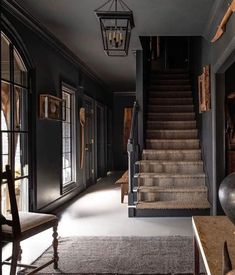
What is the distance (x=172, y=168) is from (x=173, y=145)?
687 millimetres

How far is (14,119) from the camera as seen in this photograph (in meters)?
3.83

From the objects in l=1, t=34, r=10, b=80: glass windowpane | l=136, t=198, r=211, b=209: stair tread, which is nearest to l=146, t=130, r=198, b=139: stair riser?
l=136, t=198, r=211, b=209: stair tread

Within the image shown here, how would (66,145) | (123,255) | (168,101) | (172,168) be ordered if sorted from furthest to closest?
(168,101)
(66,145)
(172,168)
(123,255)

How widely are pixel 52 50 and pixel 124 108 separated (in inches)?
235

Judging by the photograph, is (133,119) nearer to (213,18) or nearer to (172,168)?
(172,168)

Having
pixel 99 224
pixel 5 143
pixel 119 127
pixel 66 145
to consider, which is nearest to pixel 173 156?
pixel 99 224

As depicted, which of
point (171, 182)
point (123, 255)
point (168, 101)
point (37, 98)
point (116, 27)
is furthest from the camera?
point (168, 101)

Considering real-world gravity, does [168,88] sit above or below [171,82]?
below

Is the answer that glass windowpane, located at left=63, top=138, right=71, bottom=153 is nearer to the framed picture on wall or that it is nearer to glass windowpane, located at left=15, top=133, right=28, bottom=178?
glass windowpane, located at left=15, top=133, right=28, bottom=178

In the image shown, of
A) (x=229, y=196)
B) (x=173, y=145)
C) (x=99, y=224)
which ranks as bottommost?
(x=99, y=224)

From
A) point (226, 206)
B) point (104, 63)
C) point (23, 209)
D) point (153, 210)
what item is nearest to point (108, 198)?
point (153, 210)

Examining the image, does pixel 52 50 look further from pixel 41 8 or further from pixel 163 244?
pixel 163 244

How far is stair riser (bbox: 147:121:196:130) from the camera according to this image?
6121 millimetres

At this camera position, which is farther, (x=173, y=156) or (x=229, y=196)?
(x=173, y=156)
